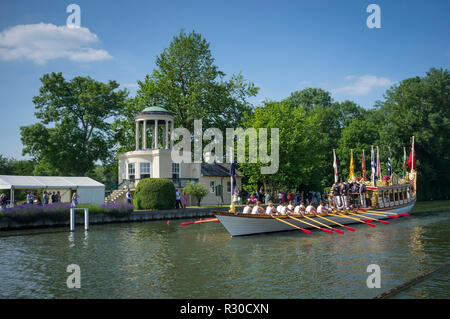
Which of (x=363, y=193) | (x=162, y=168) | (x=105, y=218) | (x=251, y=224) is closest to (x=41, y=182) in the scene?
(x=105, y=218)

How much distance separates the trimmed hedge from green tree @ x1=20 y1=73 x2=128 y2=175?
16.5 meters

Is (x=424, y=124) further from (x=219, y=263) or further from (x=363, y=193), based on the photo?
(x=219, y=263)

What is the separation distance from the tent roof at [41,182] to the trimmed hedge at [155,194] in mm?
3993

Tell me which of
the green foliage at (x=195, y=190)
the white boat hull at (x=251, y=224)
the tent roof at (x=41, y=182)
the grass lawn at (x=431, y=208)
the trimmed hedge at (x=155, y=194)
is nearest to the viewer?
the white boat hull at (x=251, y=224)

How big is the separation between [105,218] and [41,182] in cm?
612

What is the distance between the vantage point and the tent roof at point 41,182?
95.2ft

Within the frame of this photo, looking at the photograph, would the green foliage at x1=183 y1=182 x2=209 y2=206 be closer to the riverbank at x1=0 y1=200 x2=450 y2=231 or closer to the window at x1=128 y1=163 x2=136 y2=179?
the riverbank at x1=0 y1=200 x2=450 y2=231

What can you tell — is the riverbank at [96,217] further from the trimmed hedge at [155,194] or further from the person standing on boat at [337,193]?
the person standing on boat at [337,193]

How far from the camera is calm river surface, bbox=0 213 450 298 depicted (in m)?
11.3

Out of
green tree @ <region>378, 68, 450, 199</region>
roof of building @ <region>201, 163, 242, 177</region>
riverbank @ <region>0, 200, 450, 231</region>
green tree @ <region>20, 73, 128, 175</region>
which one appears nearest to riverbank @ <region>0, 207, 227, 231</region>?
riverbank @ <region>0, 200, 450, 231</region>

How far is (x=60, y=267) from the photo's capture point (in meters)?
14.5

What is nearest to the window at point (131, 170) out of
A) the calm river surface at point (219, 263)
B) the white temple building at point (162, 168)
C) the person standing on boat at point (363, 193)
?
the white temple building at point (162, 168)

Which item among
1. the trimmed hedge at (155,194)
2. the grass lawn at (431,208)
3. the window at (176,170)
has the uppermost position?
the window at (176,170)
